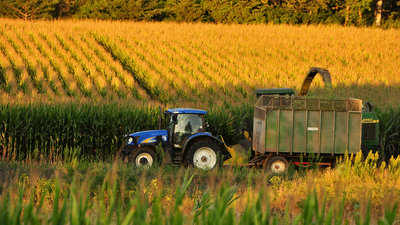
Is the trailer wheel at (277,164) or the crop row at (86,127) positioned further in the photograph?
the crop row at (86,127)

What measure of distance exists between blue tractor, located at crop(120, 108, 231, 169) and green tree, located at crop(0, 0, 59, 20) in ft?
133

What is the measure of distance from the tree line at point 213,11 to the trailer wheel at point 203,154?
37879mm

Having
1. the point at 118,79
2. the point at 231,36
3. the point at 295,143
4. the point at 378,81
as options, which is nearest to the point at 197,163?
the point at 295,143

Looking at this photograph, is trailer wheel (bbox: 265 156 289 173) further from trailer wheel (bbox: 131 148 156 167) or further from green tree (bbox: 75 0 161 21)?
green tree (bbox: 75 0 161 21)

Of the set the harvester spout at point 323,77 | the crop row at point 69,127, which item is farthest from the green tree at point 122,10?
the harvester spout at point 323,77

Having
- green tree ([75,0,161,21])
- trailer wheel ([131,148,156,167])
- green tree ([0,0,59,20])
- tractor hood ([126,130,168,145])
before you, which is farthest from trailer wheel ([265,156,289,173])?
green tree ([0,0,59,20])

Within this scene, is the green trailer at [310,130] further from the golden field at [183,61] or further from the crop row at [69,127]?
the golden field at [183,61]

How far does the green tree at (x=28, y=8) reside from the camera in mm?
44562

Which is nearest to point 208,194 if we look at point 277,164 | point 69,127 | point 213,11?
point 277,164

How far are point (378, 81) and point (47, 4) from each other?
125 feet

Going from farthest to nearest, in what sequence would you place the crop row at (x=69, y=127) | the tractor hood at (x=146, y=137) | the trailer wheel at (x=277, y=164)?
the crop row at (x=69, y=127) → the tractor hood at (x=146, y=137) → the trailer wheel at (x=277, y=164)

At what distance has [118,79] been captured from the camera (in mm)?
19500

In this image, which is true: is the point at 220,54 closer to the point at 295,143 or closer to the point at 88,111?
the point at 88,111

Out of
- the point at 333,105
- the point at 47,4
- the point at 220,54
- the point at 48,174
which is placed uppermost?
the point at 47,4
